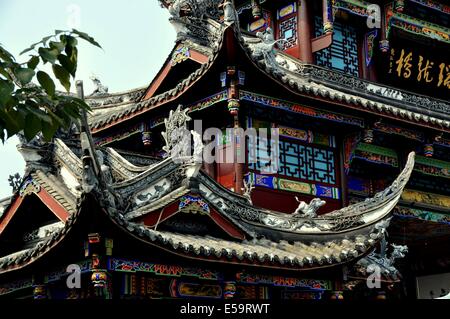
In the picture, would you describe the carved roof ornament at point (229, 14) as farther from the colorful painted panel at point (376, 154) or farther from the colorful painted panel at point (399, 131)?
the colorful painted panel at point (376, 154)

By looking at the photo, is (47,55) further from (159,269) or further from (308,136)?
(308,136)

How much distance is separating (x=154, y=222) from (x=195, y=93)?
408 cm

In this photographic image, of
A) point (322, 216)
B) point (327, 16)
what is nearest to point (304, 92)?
point (322, 216)

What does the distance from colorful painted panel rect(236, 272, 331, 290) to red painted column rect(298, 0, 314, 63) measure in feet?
18.9

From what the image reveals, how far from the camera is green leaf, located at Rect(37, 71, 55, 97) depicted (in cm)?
486

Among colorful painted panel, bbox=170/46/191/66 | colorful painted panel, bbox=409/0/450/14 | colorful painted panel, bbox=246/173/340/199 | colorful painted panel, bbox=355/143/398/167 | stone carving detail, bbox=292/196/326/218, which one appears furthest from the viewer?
colorful painted panel, bbox=409/0/450/14

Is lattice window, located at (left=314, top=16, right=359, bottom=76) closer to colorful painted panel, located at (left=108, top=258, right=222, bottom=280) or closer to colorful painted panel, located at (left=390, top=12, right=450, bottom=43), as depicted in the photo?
colorful painted panel, located at (left=390, top=12, right=450, bottom=43)

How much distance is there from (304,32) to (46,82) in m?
12.8

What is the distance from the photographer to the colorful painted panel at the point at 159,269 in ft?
33.9

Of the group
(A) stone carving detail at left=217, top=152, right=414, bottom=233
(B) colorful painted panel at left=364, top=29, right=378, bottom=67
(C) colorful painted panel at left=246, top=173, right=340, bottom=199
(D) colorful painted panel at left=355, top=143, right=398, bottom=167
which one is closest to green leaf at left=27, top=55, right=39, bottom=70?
(A) stone carving detail at left=217, top=152, right=414, bottom=233

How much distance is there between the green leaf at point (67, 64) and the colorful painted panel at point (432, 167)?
13.1m

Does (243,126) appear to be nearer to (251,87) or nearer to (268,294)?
(251,87)

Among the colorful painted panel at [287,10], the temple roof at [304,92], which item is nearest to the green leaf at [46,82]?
the temple roof at [304,92]
